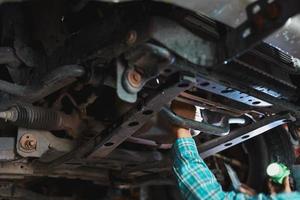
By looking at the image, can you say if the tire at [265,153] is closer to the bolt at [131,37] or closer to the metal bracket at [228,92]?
the metal bracket at [228,92]

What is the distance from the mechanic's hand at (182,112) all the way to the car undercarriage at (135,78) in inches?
1.5

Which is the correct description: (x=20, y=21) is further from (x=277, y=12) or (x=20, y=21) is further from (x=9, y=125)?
(x=277, y=12)

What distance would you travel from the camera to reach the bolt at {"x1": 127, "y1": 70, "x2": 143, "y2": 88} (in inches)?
43.9

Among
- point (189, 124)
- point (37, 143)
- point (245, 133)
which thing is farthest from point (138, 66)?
point (245, 133)

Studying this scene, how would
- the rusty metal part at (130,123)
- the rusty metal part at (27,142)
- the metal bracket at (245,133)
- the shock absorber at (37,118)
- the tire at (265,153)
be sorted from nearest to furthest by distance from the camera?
the rusty metal part at (130,123) < the shock absorber at (37,118) < the rusty metal part at (27,142) < the metal bracket at (245,133) < the tire at (265,153)

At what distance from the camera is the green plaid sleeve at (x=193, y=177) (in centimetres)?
140

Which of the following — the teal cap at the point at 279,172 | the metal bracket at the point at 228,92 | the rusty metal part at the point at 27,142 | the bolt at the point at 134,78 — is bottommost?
the teal cap at the point at 279,172

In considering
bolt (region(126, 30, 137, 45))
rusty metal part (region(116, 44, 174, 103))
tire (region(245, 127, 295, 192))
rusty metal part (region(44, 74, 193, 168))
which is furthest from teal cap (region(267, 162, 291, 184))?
bolt (region(126, 30, 137, 45))

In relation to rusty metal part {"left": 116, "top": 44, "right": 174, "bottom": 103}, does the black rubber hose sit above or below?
below

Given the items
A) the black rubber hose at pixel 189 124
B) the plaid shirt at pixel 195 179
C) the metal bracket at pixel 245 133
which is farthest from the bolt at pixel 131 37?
the metal bracket at pixel 245 133

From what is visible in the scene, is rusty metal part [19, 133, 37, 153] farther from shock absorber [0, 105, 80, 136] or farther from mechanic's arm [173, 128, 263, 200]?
mechanic's arm [173, 128, 263, 200]

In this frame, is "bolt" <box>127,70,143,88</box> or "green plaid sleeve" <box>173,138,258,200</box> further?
"green plaid sleeve" <box>173,138,258,200</box>

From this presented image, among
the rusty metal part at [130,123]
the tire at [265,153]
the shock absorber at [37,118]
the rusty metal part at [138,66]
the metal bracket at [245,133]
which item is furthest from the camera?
the tire at [265,153]

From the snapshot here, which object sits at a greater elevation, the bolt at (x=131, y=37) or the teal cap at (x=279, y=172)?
the bolt at (x=131, y=37)
